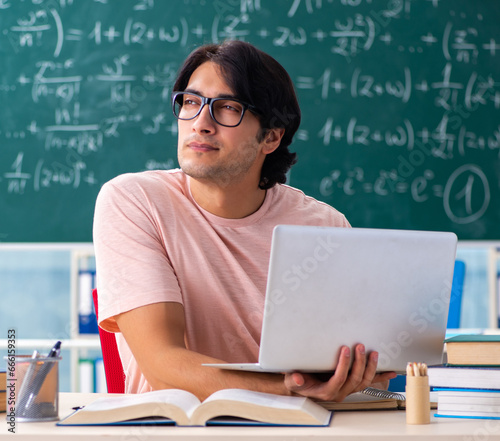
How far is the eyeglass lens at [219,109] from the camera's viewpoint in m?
1.69

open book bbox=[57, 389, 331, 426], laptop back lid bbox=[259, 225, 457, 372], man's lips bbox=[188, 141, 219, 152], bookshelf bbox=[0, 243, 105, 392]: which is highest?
man's lips bbox=[188, 141, 219, 152]

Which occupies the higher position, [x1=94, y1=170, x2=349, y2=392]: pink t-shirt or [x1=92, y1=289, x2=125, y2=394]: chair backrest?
[x1=94, y1=170, x2=349, y2=392]: pink t-shirt

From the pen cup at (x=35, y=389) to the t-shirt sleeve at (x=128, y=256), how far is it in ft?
1.17

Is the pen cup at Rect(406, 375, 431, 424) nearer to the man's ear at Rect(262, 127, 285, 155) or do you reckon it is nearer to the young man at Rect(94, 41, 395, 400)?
the young man at Rect(94, 41, 395, 400)

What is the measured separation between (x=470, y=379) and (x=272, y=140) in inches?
40.7

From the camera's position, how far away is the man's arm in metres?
1.09

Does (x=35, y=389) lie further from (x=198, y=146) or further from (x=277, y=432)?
(x=198, y=146)

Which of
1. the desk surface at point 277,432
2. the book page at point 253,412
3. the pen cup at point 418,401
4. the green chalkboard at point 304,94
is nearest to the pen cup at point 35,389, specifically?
the desk surface at point 277,432

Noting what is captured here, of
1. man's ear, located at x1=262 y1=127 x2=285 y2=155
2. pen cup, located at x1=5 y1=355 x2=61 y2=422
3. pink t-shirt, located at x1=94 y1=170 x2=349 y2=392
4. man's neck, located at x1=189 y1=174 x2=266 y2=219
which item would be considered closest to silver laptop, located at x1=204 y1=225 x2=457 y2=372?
pen cup, located at x1=5 y1=355 x2=61 y2=422

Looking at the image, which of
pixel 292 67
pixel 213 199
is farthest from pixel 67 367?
pixel 213 199

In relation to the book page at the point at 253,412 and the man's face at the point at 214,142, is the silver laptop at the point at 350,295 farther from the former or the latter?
the man's face at the point at 214,142

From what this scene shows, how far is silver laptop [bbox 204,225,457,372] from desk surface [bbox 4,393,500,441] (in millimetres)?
128

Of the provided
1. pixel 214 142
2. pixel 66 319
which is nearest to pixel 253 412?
pixel 214 142

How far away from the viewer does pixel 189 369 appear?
1.23 metres
